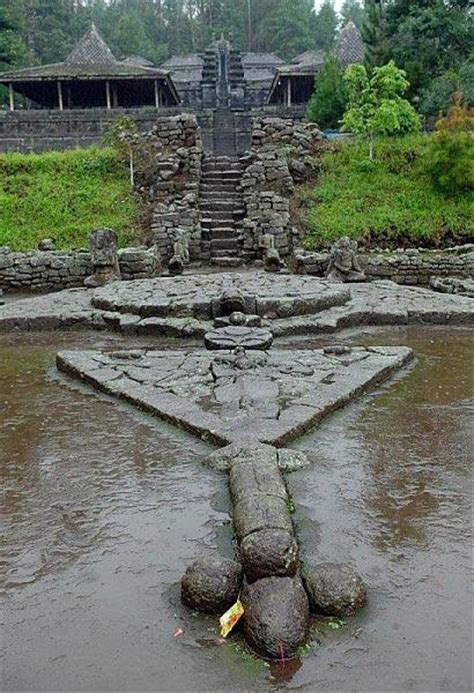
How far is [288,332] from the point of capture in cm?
877

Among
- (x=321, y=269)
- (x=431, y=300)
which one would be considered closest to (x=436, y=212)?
(x=321, y=269)

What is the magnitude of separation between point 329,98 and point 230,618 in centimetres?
2505

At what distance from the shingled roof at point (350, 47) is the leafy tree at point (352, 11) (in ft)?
97.9

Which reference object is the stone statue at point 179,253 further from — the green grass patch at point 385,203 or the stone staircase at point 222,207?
the green grass patch at point 385,203

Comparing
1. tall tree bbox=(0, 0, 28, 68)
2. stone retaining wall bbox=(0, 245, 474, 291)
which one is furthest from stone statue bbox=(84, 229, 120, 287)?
tall tree bbox=(0, 0, 28, 68)

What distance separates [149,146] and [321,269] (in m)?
8.14

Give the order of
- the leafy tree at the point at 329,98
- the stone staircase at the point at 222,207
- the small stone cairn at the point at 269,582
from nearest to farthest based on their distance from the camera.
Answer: the small stone cairn at the point at 269,582 < the stone staircase at the point at 222,207 < the leafy tree at the point at 329,98

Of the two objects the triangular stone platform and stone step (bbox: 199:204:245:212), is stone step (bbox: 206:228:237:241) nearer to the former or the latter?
stone step (bbox: 199:204:245:212)

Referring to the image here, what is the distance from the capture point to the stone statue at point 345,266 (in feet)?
39.9

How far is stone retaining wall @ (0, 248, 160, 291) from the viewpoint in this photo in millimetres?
13469

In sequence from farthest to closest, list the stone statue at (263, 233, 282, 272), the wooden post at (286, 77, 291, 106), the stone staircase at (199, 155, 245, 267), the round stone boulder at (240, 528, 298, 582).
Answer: the wooden post at (286, 77, 291, 106)
the stone staircase at (199, 155, 245, 267)
the stone statue at (263, 233, 282, 272)
the round stone boulder at (240, 528, 298, 582)

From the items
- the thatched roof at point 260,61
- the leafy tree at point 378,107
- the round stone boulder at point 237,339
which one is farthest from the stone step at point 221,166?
the thatched roof at point 260,61

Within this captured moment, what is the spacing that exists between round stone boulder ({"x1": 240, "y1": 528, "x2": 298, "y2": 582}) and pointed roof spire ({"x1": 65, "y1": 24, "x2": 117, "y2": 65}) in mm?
32443

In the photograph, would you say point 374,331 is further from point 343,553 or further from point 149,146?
point 149,146
